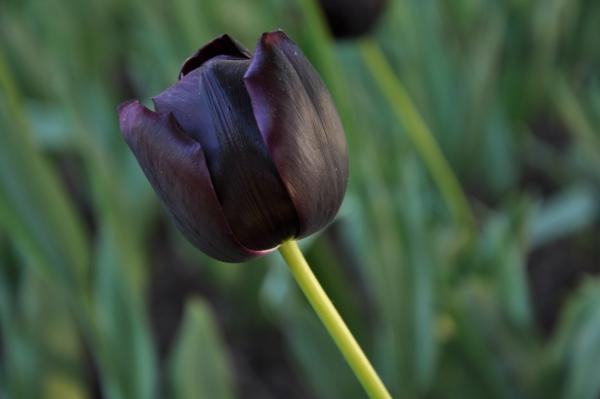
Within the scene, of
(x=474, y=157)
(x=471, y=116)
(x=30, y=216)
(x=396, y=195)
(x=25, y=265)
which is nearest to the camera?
(x=30, y=216)

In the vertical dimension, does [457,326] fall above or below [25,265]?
below

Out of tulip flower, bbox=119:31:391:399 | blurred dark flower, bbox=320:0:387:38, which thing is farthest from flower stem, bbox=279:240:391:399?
blurred dark flower, bbox=320:0:387:38

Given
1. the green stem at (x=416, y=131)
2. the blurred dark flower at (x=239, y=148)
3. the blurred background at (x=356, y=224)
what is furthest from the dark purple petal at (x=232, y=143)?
the green stem at (x=416, y=131)

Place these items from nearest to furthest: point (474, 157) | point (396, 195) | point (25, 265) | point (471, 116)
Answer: point (396, 195), point (25, 265), point (471, 116), point (474, 157)

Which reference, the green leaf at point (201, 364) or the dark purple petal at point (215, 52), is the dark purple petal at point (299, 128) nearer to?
the dark purple petal at point (215, 52)

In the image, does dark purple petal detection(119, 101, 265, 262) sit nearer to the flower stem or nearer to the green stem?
the flower stem

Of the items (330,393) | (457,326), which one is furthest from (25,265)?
(457,326)

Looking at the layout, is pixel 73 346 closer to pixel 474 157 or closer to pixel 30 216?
pixel 30 216
